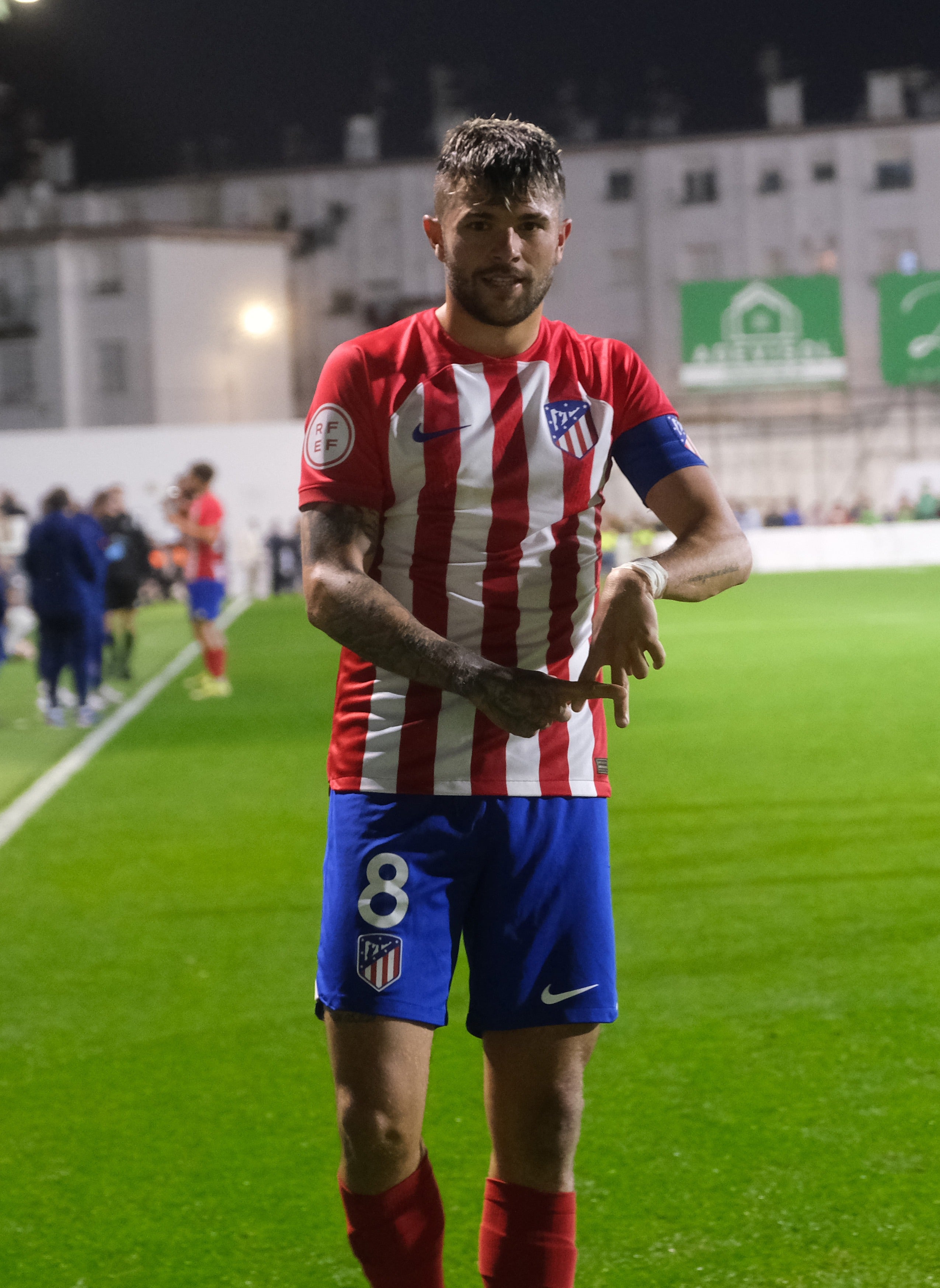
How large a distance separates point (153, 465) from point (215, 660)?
23.2 meters

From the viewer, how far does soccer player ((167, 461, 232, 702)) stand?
14.5m

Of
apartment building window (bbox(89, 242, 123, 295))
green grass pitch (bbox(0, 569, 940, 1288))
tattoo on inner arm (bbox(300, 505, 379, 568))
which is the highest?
apartment building window (bbox(89, 242, 123, 295))

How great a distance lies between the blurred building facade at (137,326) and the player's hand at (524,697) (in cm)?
4962

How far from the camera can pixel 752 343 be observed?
43656mm

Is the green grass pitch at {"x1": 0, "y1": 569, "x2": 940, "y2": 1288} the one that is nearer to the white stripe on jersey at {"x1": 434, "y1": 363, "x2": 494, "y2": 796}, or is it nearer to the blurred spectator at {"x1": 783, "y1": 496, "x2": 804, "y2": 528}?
the white stripe on jersey at {"x1": 434, "y1": 363, "x2": 494, "y2": 796}

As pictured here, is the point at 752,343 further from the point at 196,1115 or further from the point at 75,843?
the point at 196,1115

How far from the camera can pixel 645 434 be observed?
287cm

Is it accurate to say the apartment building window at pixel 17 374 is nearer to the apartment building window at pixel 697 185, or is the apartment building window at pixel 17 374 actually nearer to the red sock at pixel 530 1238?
the apartment building window at pixel 697 185

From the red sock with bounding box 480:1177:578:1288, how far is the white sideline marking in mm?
6423

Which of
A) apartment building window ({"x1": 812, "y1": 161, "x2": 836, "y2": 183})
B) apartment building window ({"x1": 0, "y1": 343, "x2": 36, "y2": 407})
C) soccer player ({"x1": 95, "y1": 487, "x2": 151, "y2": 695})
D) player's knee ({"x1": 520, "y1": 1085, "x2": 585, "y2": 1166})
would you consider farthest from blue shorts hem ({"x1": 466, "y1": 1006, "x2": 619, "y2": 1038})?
apartment building window ({"x1": 812, "y1": 161, "x2": 836, "y2": 183})

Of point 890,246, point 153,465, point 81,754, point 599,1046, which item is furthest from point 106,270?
point 599,1046

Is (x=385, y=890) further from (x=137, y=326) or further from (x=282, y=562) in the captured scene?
(x=137, y=326)

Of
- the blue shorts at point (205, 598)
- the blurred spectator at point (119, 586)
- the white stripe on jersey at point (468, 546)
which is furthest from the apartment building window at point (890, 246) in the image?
the white stripe on jersey at point (468, 546)

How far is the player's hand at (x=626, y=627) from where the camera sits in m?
2.52
